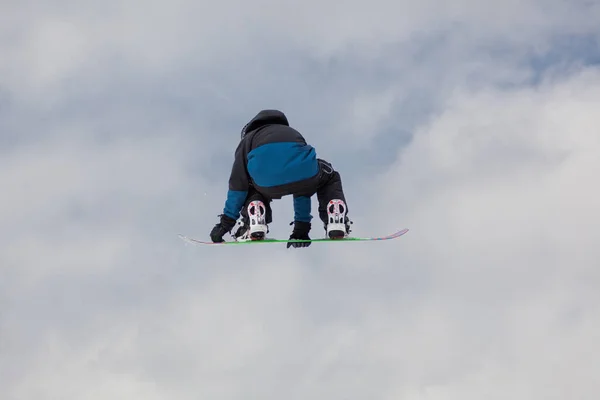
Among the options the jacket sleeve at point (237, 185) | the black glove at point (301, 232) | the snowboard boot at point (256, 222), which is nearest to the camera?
the snowboard boot at point (256, 222)

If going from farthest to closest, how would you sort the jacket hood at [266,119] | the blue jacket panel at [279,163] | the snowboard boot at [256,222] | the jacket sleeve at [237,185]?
1. the jacket hood at [266,119]
2. the jacket sleeve at [237,185]
3. the snowboard boot at [256,222]
4. the blue jacket panel at [279,163]

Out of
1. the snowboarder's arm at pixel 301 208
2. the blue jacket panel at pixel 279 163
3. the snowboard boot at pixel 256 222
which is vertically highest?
the blue jacket panel at pixel 279 163

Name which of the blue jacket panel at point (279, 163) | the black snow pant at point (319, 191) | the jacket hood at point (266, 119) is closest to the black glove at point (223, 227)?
the black snow pant at point (319, 191)

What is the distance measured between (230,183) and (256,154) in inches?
30.0

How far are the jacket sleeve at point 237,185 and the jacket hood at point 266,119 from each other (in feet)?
1.01

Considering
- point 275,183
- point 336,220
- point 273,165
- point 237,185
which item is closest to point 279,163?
point 273,165

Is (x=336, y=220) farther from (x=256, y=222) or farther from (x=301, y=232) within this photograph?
(x=256, y=222)

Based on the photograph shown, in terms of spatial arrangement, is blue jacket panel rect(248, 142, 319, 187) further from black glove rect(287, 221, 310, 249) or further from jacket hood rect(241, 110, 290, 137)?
black glove rect(287, 221, 310, 249)

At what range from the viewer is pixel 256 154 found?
40.2ft

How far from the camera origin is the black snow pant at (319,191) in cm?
1252

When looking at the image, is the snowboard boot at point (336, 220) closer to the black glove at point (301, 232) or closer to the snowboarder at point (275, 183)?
the snowboarder at point (275, 183)

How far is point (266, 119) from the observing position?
41.8ft

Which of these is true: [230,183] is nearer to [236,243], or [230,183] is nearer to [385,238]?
[236,243]

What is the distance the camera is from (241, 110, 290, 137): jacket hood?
1273 centimetres
